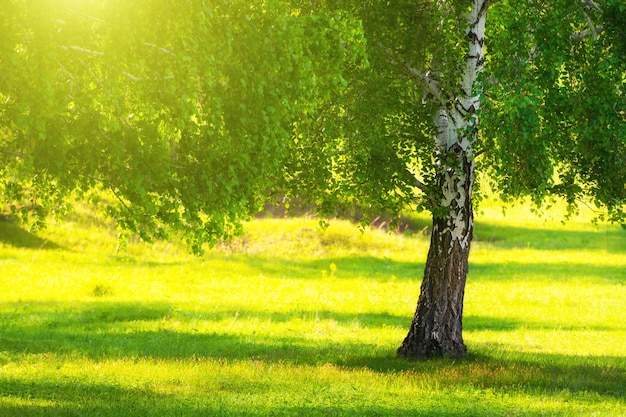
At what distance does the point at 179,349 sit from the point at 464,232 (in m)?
6.97

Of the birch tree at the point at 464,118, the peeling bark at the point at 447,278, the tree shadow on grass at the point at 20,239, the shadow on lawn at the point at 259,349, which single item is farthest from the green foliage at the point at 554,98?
the tree shadow on grass at the point at 20,239

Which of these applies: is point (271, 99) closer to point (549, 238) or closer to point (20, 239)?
point (20, 239)

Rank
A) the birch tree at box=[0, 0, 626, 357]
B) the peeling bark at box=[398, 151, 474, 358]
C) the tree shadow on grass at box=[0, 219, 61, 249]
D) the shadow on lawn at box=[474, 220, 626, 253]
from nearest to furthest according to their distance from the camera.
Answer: the birch tree at box=[0, 0, 626, 357] < the peeling bark at box=[398, 151, 474, 358] < the tree shadow on grass at box=[0, 219, 61, 249] < the shadow on lawn at box=[474, 220, 626, 253]

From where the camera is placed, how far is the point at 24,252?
1518 inches

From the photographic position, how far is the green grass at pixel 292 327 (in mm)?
15177

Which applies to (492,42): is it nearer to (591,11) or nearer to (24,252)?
(591,11)

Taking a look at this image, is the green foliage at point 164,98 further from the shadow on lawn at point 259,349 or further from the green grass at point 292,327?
the shadow on lawn at point 259,349

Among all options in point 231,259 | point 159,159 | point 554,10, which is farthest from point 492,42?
point 231,259

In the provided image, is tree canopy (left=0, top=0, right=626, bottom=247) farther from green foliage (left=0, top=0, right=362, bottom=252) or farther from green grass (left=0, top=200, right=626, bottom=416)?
green grass (left=0, top=200, right=626, bottom=416)

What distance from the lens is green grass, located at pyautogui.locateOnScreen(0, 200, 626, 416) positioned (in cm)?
1518

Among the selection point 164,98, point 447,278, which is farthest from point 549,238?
point 164,98

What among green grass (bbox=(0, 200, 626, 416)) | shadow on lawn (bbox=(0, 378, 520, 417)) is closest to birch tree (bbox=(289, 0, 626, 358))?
green grass (bbox=(0, 200, 626, 416))

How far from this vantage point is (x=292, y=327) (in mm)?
25172

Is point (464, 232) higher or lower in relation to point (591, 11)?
lower
